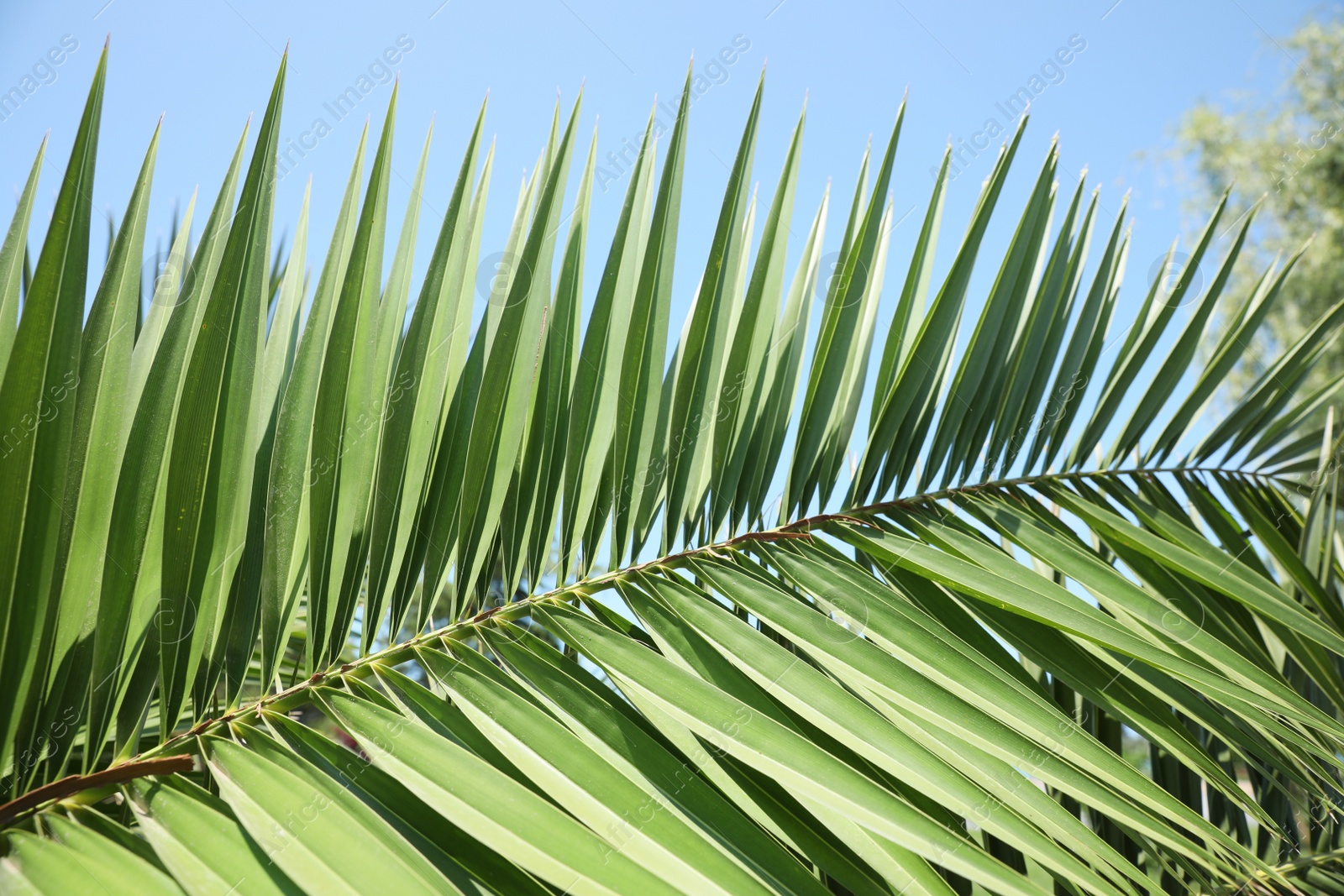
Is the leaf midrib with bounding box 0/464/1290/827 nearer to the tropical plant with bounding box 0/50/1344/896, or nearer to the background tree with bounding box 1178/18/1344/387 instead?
the tropical plant with bounding box 0/50/1344/896

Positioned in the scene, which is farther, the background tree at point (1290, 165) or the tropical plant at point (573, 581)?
the background tree at point (1290, 165)

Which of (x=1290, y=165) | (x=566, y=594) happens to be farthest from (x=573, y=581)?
(x=1290, y=165)

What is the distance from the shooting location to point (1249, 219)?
50.7 inches

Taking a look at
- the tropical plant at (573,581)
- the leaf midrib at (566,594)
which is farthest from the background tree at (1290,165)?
the tropical plant at (573,581)

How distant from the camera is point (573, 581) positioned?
0.89 meters

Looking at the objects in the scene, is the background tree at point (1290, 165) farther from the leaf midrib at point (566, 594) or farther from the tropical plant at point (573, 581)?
the tropical plant at point (573, 581)

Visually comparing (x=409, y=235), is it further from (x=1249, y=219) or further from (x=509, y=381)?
(x=1249, y=219)

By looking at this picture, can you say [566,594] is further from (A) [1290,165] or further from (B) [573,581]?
(A) [1290,165]

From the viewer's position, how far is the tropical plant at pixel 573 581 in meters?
0.58

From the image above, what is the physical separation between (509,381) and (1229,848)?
0.77 meters

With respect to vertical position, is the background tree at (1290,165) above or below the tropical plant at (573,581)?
above

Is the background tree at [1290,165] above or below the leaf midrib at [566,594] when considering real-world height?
above

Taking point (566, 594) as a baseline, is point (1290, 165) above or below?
above

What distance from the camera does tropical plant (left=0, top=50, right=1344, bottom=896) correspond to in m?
0.58
